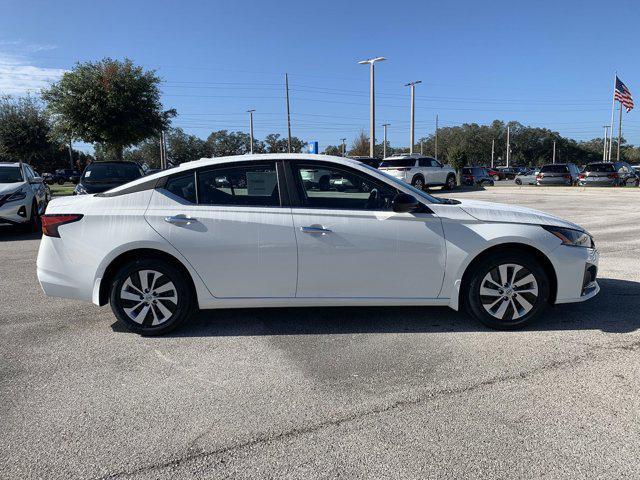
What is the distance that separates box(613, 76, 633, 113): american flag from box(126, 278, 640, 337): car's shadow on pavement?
36.8 metres

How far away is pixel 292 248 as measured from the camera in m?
4.38

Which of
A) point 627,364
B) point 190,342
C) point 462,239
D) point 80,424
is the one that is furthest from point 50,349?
point 627,364

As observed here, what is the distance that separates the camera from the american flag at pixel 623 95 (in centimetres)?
3575

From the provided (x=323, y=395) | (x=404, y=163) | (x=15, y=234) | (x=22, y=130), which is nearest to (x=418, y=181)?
(x=404, y=163)

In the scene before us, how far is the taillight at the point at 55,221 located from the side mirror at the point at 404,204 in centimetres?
282

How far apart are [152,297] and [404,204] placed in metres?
2.39

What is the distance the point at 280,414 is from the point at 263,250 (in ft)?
5.26

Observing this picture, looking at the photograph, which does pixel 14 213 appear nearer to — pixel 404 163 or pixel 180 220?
pixel 180 220

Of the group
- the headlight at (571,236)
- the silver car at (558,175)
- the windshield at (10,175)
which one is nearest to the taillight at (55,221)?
the headlight at (571,236)

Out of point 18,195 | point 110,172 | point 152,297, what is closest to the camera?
point 152,297

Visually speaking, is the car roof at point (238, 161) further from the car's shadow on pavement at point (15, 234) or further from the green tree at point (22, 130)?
the green tree at point (22, 130)

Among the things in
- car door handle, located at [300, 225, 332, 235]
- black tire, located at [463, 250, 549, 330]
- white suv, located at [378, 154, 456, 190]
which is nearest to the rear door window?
car door handle, located at [300, 225, 332, 235]

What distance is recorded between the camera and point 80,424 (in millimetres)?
3084

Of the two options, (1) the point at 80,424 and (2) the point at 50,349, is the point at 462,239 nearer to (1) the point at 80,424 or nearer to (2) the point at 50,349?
(1) the point at 80,424
